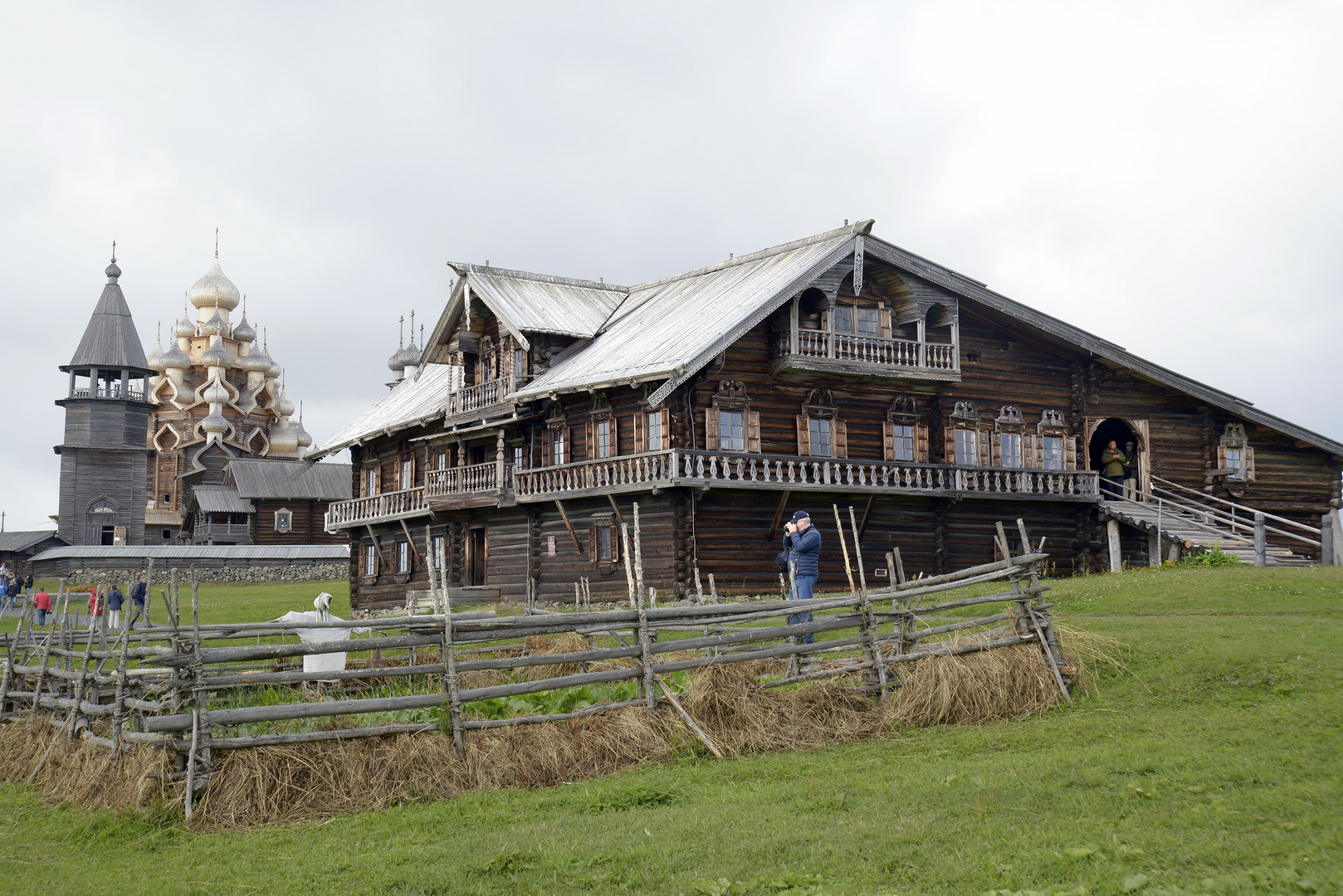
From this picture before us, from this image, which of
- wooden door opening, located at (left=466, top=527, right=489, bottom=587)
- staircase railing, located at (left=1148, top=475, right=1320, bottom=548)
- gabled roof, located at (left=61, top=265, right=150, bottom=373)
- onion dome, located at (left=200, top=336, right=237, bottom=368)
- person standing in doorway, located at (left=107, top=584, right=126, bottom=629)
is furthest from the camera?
onion dome, located at (left=200, top=336, right=237, bottom=368)

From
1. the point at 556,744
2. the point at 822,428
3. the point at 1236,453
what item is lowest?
the point at 556,744

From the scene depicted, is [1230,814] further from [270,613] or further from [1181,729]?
[270,613]

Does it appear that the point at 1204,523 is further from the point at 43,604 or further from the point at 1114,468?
the point at 43,604

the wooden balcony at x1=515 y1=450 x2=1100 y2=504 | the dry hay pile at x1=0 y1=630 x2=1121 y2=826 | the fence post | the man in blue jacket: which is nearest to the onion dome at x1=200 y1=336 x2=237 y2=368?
the wooden balcony at x1=515 y1=450 x2=1100 y2=504

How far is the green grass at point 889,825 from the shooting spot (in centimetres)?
754

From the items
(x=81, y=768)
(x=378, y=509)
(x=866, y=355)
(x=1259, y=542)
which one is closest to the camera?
(x=81, y=768)

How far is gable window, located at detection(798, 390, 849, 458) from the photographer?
30.0 m

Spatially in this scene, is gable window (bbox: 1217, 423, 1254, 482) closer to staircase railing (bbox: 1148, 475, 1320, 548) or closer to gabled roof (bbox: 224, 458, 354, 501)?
staircase railing (bbox: 1148, 475, 1320, 548)

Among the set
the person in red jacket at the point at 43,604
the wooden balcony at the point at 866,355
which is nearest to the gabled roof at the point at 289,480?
the person in red jacket at the point at 43,604

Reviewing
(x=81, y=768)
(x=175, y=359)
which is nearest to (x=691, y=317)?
(x=81, y=768)

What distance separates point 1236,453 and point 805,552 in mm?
22424

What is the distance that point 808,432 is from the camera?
29984 millimetres

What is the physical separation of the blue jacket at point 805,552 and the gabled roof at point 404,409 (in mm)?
21528

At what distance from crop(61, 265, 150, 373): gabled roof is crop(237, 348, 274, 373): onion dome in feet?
32.9
